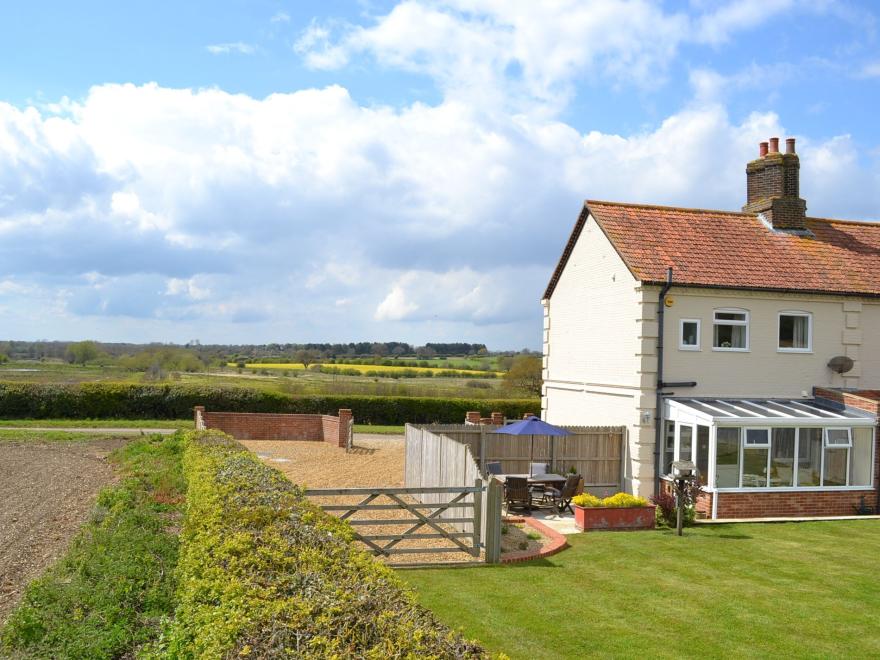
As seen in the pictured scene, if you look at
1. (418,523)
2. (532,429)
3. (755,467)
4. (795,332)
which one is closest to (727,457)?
(755,467)

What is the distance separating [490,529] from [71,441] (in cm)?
2205

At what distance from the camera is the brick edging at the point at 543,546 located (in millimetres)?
12957

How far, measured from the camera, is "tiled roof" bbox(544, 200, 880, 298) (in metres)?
20.1

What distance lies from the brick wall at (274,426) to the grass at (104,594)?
21267 mm

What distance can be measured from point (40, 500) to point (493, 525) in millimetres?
10304

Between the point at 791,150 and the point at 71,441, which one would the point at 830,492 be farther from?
the point at 71,441

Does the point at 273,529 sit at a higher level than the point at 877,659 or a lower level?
higher

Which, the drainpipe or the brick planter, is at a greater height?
the drainpipe

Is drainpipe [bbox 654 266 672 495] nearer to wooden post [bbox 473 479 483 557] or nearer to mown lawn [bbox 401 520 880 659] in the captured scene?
mown lawn [bbox 401 520 880 659]

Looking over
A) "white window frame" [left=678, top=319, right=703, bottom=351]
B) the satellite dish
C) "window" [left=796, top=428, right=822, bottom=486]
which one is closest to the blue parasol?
"white window frame" [left=678, top=319, right=703, bottom=351]

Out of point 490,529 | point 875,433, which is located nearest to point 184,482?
point 490,529

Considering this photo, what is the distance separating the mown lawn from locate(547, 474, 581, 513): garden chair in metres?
2.51

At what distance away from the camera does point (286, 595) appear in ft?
19.3

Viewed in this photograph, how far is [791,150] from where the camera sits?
2245 cm
